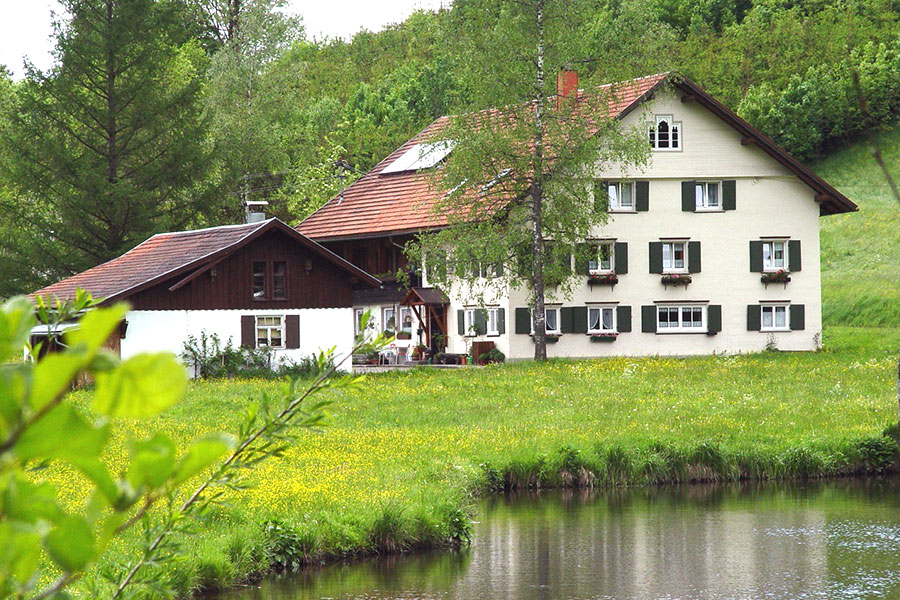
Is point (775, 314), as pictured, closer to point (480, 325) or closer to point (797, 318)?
point (797, 318)

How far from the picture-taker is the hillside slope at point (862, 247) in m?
48.6

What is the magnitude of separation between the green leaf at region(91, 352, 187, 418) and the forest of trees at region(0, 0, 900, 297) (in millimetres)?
34680

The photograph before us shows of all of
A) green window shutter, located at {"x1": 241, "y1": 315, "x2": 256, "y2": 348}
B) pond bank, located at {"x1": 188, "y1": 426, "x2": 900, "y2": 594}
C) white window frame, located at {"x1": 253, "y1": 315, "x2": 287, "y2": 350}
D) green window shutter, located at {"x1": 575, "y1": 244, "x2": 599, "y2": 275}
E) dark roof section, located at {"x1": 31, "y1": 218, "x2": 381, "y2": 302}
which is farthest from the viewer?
green window shutter, located at {"x1": 575, "y1": 244, "x2": 599, "y2": 275}

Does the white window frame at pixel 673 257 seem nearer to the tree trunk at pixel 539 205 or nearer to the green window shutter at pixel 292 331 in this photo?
the tree trunk at pixel 539 205

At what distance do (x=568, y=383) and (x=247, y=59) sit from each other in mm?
27347

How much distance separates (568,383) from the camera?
94.3 feet

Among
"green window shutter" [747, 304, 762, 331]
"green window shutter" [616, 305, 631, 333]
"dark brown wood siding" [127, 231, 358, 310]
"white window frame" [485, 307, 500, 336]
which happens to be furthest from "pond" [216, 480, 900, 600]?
"green window shutter" [747, 304, 762, 331]

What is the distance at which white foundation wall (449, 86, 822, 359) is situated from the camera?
39969 mm

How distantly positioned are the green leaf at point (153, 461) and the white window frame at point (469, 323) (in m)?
38.7

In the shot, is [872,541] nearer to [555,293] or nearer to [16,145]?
[555,293]

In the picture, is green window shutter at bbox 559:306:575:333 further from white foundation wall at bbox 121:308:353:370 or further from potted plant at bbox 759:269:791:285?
white foundation wall at bbox 121:308:353:370

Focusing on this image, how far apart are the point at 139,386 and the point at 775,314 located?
41.5m

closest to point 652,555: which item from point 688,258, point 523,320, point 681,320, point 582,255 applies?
point 582,255

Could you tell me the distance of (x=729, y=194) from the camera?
40750mm
